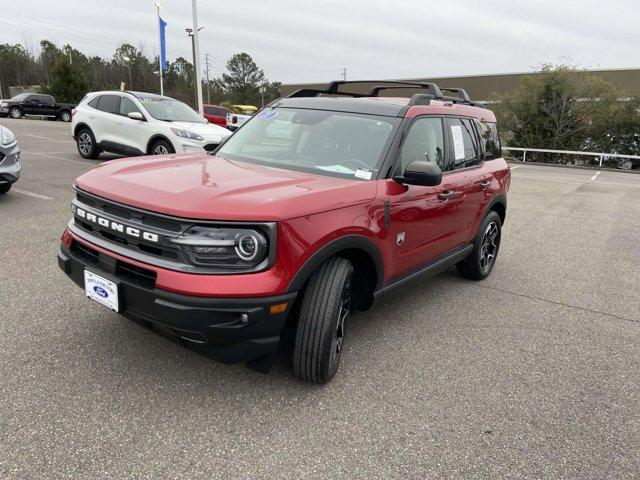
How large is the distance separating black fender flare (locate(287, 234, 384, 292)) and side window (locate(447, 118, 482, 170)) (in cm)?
142

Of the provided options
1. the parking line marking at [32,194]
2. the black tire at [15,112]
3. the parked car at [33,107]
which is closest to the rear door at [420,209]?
the parking line marking at [32,194]

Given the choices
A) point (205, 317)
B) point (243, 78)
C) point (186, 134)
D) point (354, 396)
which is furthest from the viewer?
point (243, 78)

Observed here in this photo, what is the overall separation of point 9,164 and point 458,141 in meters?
5.93

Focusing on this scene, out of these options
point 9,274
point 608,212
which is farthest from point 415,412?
point 608,212

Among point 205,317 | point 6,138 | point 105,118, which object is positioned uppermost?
point 105,118

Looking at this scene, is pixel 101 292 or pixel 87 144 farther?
pixel 87 144

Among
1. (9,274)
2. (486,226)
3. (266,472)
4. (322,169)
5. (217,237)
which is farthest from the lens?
(486,226)

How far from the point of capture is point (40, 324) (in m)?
3.58

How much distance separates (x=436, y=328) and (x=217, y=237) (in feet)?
7.27

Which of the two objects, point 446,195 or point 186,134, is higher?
point 186,134

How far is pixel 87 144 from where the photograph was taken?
12250 millimetres

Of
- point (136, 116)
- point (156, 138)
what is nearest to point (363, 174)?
point (156, 138)

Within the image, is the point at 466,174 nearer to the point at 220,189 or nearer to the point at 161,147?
the point at 220,189

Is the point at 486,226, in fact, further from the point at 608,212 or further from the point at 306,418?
the point at 608,212
